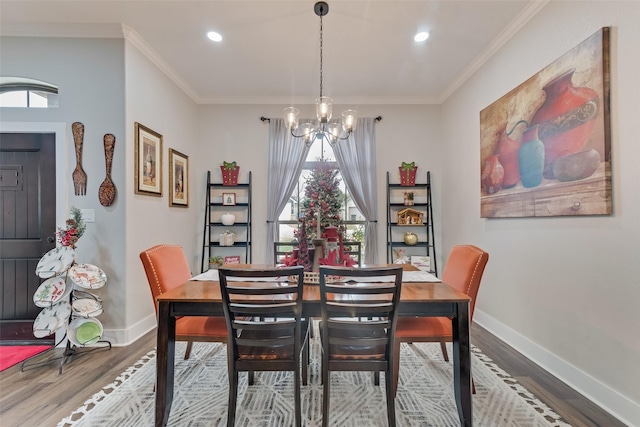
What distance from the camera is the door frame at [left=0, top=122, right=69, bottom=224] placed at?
261 cm

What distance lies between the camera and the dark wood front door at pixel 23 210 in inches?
106

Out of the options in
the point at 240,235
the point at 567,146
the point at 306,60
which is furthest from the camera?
the point at 240,235

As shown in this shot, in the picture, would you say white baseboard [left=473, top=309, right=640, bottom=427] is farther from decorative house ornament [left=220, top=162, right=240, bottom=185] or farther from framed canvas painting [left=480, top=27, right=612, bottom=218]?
decorative house ornament [left=220, top=162, right=240, bottom=185]

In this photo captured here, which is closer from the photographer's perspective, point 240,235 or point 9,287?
point 9,287

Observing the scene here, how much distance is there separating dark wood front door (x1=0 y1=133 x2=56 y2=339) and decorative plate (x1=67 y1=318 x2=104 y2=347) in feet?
2.89

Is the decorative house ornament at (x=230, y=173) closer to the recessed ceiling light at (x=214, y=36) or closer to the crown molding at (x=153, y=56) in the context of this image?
the crown molding at (x=153, y=56)

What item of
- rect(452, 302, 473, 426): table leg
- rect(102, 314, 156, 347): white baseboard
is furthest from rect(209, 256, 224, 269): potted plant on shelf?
rect(452, 302, 473, 426): table leg

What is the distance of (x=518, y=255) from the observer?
2.55m

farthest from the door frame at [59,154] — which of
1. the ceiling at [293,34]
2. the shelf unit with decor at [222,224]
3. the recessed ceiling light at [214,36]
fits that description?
the shelf unit with decor at [222,224]

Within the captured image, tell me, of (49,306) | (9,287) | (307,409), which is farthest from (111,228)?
(307,409)

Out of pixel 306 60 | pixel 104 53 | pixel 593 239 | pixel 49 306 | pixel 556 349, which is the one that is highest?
pixel 306 60

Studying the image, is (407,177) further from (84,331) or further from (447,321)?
(84,331)

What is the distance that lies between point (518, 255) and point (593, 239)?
0.76 m

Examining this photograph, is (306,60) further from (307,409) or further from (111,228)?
(307,409)
